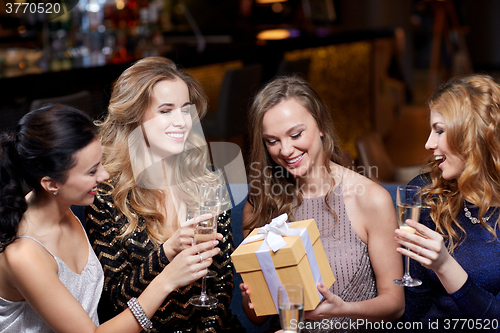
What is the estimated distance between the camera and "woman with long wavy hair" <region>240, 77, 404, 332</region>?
1.85 m

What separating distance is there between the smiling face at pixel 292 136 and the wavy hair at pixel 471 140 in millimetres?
423

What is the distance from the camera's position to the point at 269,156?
207cm

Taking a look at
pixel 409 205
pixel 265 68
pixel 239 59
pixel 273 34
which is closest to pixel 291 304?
pixel 409 205

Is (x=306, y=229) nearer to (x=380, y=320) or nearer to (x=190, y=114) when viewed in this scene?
(x=380, y=320)

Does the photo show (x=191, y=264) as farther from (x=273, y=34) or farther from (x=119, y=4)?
(x=119, y=4)

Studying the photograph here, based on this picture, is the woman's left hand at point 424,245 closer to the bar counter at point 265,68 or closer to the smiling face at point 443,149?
the smiling face at point 443,149

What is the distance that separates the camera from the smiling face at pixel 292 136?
1850 mm

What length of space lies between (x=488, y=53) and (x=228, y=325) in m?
10.1

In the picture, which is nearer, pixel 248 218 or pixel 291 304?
pixel 291 304

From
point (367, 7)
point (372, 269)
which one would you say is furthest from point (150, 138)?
point (367, 7)

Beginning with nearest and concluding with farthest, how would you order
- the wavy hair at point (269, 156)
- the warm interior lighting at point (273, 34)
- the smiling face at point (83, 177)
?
the smiling face at point (83, 177) < the wavy hair at point (269, 156) < the warm interior lighting at point (273, 34)

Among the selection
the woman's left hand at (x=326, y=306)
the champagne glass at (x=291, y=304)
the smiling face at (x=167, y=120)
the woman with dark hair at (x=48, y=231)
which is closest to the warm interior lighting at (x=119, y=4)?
the smiling face at (x=167, y=120)

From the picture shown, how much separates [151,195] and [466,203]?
1129mm

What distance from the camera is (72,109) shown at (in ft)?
5.32
